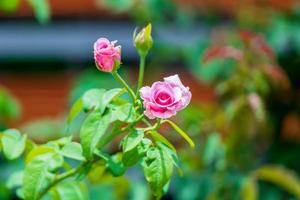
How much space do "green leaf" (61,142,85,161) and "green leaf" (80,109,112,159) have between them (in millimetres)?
39

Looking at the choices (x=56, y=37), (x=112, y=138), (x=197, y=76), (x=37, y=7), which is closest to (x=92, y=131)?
(x=112, y=138)

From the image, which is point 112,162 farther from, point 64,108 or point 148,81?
point 64,108

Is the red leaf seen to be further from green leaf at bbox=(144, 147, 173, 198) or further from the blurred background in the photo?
green leaf at bbox=(144, 147, 173, 198)

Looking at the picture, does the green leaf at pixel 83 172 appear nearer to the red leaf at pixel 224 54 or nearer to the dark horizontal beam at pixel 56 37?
the red leaf at pixel 224 54

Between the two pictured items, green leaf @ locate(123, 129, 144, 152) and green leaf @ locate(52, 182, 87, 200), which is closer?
green leaf @ locate(123, 129, 144, 152)

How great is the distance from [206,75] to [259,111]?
533 millimetres

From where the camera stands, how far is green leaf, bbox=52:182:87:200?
0.90 m

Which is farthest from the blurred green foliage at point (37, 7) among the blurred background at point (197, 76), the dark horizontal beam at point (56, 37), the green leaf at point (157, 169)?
the dark horizontal beam at point (56, 37)

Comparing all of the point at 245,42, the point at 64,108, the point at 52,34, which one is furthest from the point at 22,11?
the point at 245,42

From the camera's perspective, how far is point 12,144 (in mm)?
914

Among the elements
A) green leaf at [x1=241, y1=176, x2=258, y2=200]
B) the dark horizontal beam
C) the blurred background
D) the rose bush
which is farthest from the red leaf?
the dark horizontal beam

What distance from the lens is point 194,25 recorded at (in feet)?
7.30

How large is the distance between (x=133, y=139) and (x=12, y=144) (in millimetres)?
193

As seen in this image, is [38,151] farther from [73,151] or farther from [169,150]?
[169,150]
